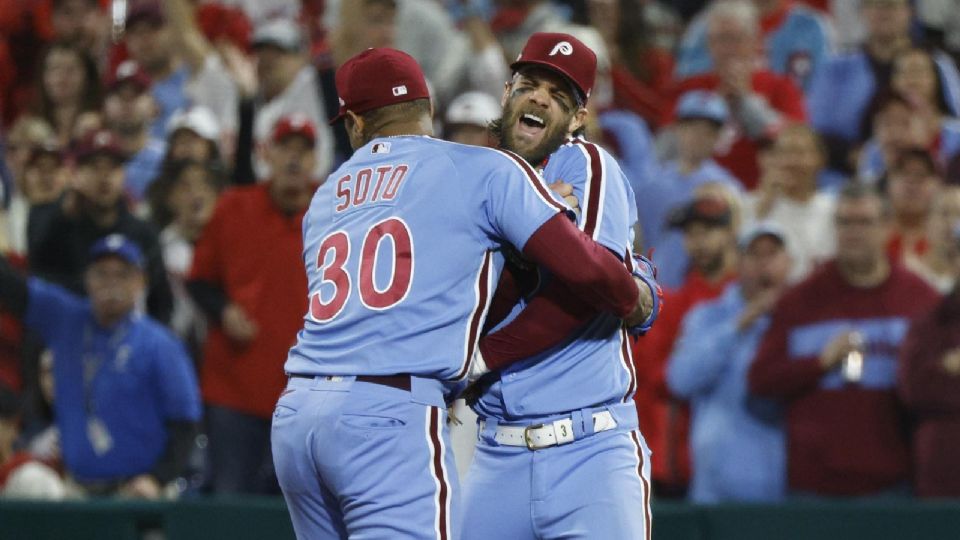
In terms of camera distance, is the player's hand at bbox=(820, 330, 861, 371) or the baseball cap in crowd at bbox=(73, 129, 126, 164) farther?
the baseball cap in crowd at bbox=(73, 129, 126, 164)

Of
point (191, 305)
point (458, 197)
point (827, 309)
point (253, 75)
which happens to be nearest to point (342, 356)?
point (458, 197)

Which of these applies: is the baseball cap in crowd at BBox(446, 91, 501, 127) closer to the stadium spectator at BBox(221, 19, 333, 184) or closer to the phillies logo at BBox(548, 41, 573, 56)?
the stadium spectator at BBox(221, 19, 333, 184)

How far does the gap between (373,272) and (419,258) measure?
130 mm

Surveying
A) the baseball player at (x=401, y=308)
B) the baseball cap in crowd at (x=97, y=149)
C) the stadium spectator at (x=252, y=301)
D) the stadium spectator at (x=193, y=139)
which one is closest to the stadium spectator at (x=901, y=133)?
the stadium spectator at (x=252, y=301)

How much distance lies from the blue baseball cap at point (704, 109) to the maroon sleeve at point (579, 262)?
4.69 metres

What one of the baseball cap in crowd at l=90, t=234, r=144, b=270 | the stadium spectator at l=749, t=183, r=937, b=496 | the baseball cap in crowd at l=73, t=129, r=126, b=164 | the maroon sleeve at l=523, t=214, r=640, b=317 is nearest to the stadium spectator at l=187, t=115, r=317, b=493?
the baseball cap in crowd at l=90, t=234, r=144, b=270

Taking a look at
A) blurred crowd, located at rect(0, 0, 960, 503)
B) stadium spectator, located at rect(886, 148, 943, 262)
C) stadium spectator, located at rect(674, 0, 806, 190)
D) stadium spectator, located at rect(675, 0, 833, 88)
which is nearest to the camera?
blurred crowd, located at rect(0, 0, 960, 503)

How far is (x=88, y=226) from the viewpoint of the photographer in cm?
809

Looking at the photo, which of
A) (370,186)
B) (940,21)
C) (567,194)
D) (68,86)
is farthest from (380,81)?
(940,21)

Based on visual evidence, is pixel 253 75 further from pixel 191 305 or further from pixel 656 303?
pixel 656 303

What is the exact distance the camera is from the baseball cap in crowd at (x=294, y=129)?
8.15 metres

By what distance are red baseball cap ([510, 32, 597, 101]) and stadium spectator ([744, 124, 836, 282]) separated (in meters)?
3.50

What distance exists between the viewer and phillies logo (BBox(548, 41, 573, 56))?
185 inches

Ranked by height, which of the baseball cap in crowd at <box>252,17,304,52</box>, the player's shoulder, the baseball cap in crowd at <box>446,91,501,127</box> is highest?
the baseball cap in crowd at <box>252,17,304,52</box>
